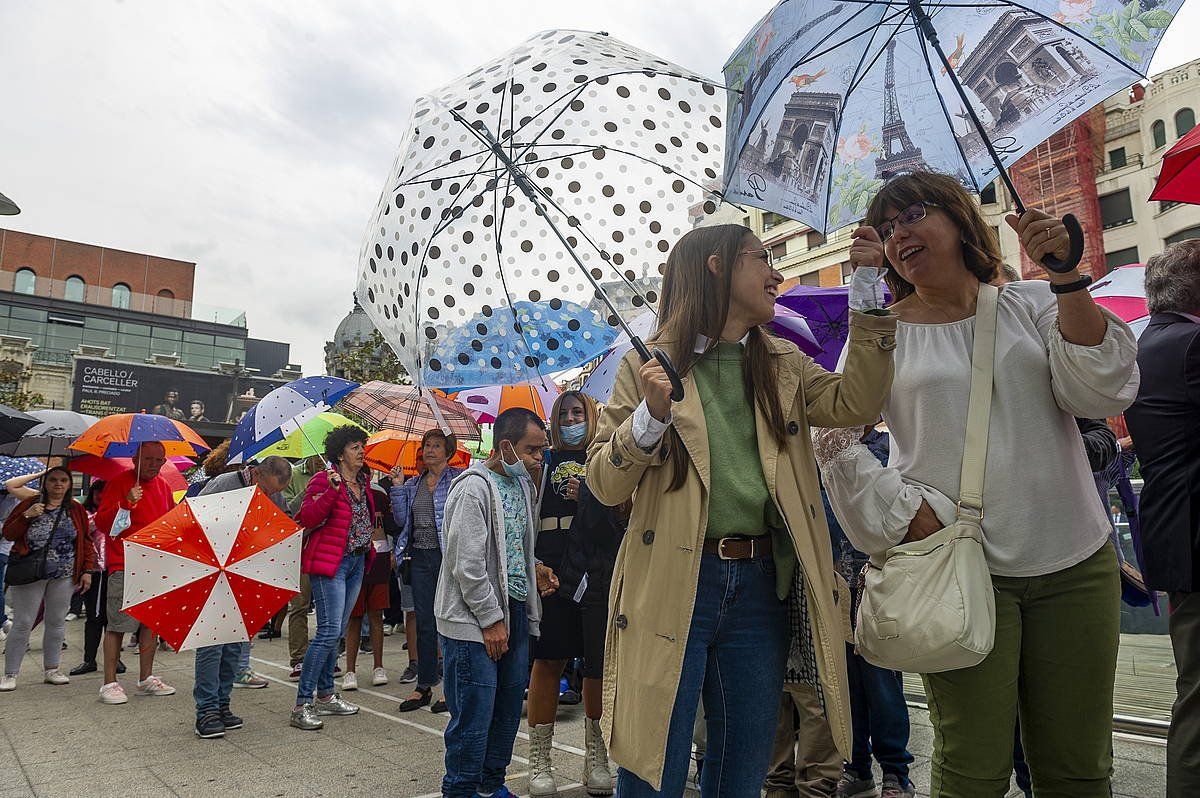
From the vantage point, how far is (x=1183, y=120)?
28.4m

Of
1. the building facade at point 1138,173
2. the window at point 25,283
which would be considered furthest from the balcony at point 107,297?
the building facade at point 1138,173

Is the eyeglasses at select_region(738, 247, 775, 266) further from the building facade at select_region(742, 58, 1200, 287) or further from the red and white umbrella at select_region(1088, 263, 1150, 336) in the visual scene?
the building facade at select_region(742, 58, 1200, 287)

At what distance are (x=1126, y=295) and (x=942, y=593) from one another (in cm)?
415

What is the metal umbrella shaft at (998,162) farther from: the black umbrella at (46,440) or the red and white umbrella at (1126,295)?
the black umbrella at (46,440)

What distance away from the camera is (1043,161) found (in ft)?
105

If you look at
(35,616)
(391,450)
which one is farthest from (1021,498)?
(391,450)

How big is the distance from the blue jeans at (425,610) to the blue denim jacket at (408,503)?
19 centimetres

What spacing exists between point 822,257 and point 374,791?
35885mm

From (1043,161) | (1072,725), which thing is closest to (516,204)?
(1072,725)

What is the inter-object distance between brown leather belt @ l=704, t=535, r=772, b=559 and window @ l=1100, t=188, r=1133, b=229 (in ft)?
114

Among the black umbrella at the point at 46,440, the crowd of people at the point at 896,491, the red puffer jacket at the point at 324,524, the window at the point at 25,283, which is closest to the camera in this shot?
the crowd of people at the point at 896,491

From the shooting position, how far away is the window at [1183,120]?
92.3ft

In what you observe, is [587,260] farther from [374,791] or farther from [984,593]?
[374,791]

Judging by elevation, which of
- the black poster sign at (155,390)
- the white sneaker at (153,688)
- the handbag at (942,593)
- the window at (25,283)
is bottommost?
the white sneaker at (153,688)
